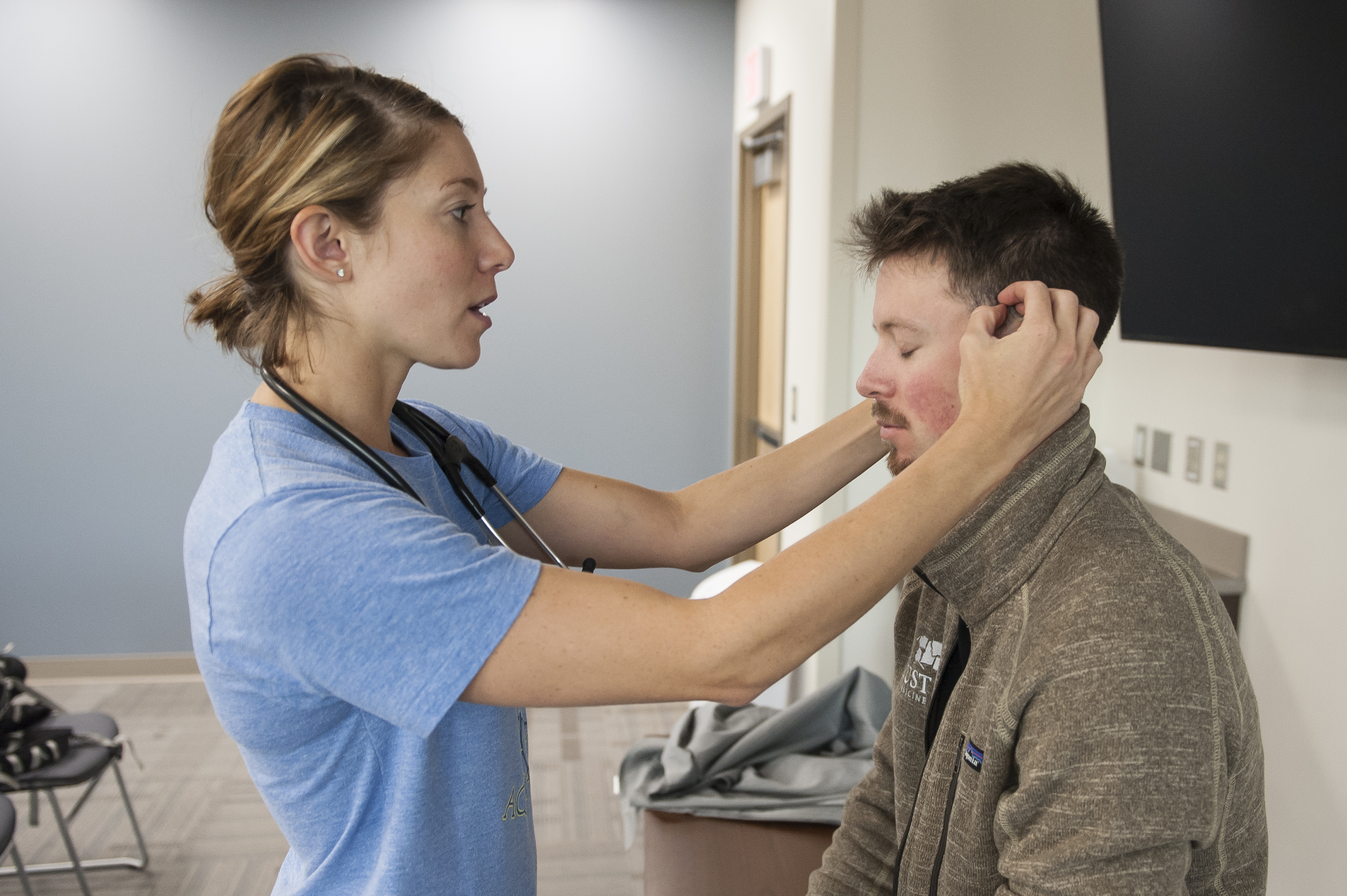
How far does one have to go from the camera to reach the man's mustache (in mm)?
1127

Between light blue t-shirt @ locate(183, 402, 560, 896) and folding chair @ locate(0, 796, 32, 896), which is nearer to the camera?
light blue t-shirt @ locate(183, 402, 560, 896)

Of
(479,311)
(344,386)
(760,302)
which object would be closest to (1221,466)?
(479,311)

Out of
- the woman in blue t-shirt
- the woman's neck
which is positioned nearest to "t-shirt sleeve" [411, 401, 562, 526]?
the woman in blue t-shirt

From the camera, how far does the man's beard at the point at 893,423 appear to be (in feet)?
3.71

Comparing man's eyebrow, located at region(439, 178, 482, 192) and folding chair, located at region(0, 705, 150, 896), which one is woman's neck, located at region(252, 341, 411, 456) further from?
folding chair, located at region(0, 705, 150, 896)

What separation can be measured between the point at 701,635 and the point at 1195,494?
5.33 feet

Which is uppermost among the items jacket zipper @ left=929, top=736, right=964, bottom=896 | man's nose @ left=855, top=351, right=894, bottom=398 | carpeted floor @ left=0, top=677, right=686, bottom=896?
man's nose @ left=855, top=351, right=894, bottom=398

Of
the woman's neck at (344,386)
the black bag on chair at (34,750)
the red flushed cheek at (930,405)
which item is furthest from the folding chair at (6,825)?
the red flushed cheek at (930,405)

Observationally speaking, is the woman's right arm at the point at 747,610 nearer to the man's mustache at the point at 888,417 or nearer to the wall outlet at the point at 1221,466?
the man's mustache at the point at 888,417

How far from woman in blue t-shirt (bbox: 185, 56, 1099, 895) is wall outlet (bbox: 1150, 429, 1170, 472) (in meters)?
1.37

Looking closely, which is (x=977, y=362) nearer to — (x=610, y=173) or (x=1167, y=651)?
(x=1167, y=651)

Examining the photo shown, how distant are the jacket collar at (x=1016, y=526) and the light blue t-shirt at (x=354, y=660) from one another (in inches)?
17.1

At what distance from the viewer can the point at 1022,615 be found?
93 centimetres

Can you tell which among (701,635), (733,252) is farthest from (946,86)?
(701,635)
